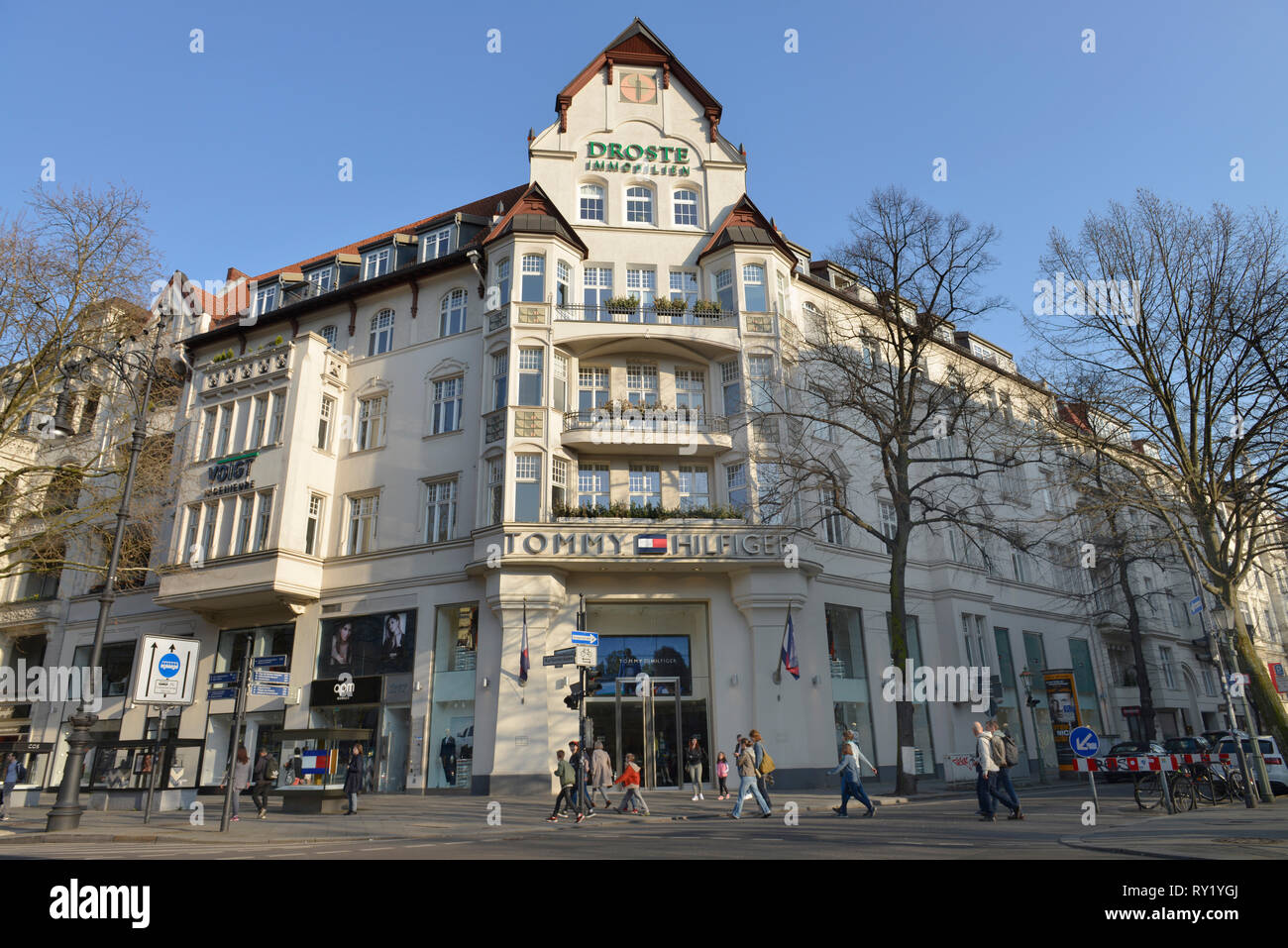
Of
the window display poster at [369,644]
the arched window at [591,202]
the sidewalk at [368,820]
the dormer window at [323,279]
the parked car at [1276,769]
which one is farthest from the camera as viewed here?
the dormer window at [323,279]

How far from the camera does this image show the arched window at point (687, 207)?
3158 centimetres

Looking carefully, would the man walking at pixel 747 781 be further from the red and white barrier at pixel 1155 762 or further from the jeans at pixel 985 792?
the red and white barrier at pixel 1155 762

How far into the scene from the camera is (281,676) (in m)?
23.1

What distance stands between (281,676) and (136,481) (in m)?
8.13

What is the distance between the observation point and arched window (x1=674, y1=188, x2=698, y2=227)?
104ft

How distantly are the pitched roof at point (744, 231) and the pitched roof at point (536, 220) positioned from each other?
484cm

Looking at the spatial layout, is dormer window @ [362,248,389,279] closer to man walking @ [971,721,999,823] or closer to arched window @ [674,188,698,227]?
arched window @ [674,188,698,227]

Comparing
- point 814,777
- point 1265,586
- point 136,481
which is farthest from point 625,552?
point 1265,586

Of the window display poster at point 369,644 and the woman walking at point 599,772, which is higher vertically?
the window display poster at point 369,644

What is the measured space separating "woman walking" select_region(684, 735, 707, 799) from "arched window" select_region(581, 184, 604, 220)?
19113 mm

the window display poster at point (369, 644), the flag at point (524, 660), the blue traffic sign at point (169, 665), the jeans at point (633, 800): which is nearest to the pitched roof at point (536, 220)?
the flag at point (524, 660)

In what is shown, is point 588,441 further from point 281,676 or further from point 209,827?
point 209,827

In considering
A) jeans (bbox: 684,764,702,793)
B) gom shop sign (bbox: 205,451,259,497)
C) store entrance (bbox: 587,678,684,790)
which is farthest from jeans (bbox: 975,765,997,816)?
gom shop sign (bbox: 205,451,259,497)

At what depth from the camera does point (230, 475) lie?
31.2m
